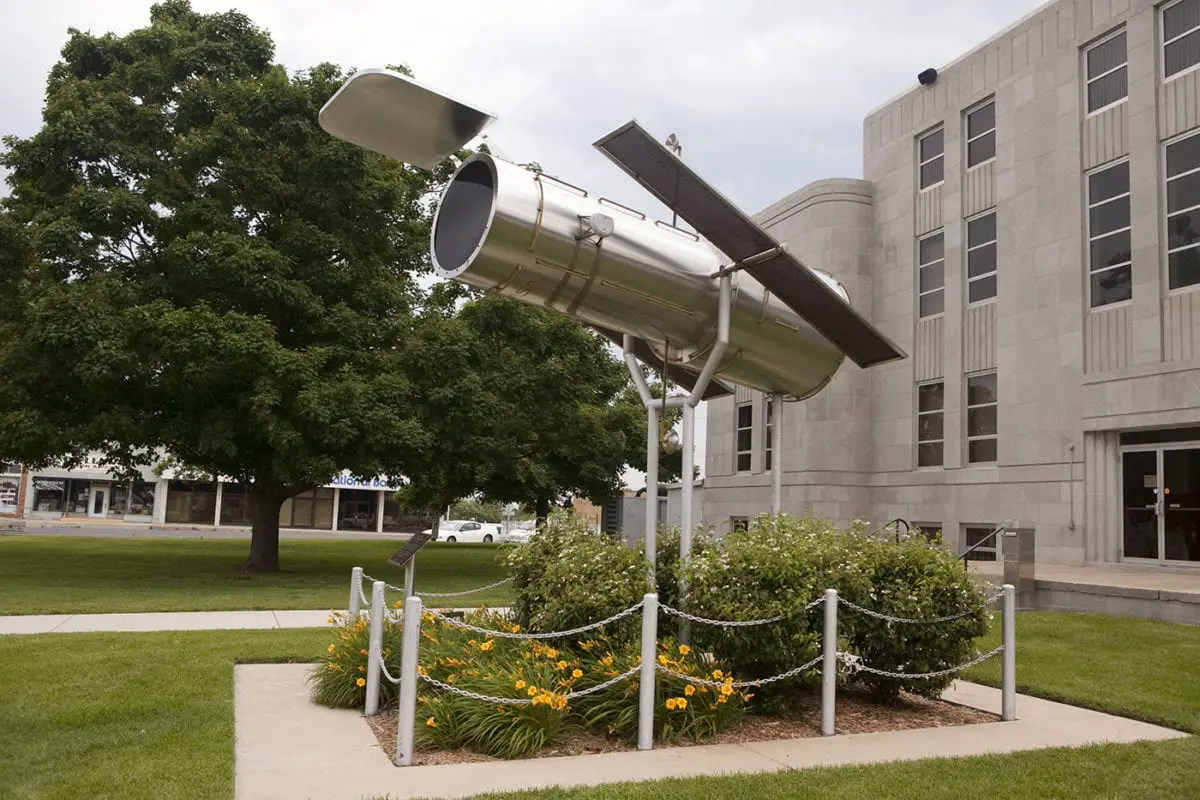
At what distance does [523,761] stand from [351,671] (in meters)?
2.21

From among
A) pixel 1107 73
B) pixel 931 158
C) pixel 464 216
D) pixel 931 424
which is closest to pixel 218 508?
pixel 931 424

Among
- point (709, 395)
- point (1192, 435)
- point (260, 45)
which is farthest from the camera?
point (260, 45)

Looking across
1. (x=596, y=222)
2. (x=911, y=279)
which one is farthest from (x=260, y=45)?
(x=596, y=222)

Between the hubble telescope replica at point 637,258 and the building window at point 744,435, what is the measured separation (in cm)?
1952

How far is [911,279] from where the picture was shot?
23.5 meters

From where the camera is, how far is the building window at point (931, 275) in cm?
2289

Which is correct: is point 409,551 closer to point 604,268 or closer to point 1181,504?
point 604,268

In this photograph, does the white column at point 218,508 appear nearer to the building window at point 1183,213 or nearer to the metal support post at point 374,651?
the building window at point 1183,213

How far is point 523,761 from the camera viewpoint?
20.4ft

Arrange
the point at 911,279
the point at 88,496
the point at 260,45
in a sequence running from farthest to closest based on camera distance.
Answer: the point at 88,496 < the point at 911,279 < the point at 260,45

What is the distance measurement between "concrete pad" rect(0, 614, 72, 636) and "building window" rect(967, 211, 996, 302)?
722 inches

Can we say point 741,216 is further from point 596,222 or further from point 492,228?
point 492,228

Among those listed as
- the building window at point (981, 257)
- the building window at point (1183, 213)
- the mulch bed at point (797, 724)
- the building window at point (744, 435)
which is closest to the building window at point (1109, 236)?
the building window at point (1183, 213)

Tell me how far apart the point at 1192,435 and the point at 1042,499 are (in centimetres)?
322
